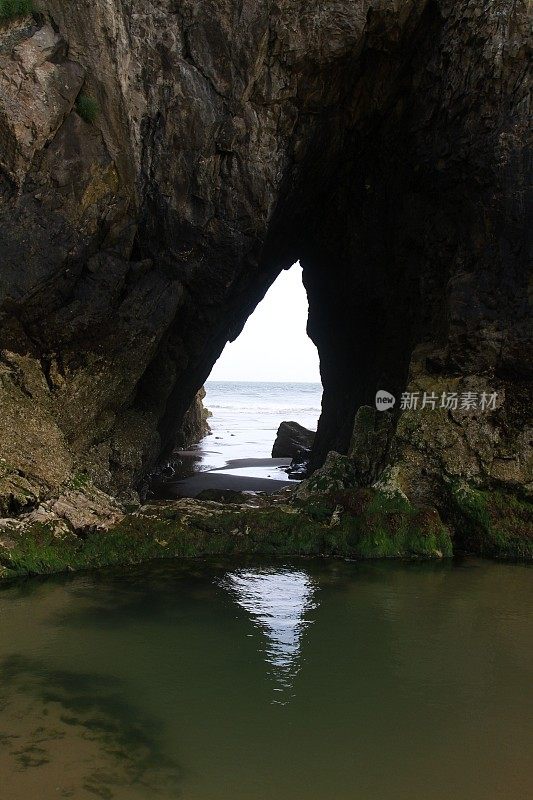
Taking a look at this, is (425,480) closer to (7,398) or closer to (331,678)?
(331,678)

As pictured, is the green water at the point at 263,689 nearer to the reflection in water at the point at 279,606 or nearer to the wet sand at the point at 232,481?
the reflection in water at the point at 279,606

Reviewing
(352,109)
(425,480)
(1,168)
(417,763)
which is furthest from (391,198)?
(417,763)

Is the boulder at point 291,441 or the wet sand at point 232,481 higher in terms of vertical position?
the boulder at point 291,441

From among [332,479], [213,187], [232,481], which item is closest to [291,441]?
[232,481]

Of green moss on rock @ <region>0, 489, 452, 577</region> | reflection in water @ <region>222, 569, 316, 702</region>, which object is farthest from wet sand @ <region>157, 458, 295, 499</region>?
reflection in water @ <region>222, 569, 316, 702</region>

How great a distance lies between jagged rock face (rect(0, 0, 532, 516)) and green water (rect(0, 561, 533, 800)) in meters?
2.86

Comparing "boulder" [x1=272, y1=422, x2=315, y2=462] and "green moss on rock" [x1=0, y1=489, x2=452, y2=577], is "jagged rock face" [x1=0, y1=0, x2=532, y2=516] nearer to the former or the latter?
"green moss on rock" [x1=0, y1=489, x2=452, y2=577]

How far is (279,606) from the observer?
7.07m

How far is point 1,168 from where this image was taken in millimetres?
8406

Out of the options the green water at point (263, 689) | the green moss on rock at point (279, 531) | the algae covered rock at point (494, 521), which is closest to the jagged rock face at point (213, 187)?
the algae covered rock at point (494, 521)

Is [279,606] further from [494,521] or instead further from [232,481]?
[232,481]

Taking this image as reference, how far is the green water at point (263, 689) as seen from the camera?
398 centimetres

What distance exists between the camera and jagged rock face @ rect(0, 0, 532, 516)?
28.9 feet

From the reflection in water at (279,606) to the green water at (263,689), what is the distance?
0.09 feet
